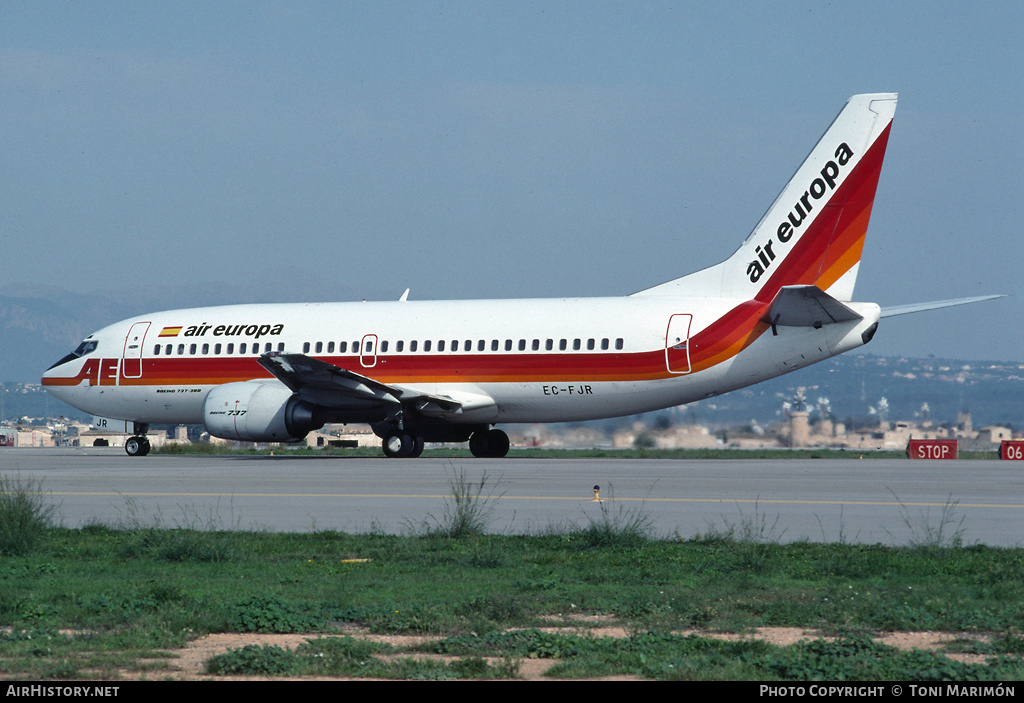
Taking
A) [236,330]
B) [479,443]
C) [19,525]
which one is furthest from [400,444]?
[19,525]

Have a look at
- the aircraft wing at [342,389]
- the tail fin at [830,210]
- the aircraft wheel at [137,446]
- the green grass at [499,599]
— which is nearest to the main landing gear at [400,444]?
the aircraft wing at [342,389]

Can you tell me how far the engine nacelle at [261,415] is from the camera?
33156 mm

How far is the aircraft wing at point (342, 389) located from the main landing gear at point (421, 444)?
140cm

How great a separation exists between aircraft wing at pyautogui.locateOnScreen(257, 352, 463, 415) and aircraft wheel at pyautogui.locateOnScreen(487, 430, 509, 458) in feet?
9.69

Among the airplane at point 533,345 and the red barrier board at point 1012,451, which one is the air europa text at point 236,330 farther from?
the red barrier board at point 1012,451

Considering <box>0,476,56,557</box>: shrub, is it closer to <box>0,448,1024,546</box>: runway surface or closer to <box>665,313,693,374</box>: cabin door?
<box>0,448,1024,546</box>: runway surface

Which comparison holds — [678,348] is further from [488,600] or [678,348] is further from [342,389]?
[488,600]

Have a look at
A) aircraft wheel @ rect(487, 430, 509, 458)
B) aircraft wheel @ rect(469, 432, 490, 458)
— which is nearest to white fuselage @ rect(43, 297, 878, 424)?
aircraft wheel @ rect(487, 430, 509, 458)

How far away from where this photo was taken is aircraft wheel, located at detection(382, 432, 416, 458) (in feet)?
114

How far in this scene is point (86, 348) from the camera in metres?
39.2

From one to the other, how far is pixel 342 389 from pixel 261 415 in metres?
2.51

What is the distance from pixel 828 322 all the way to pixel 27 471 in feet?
67.3

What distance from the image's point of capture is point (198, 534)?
13.9 metres
